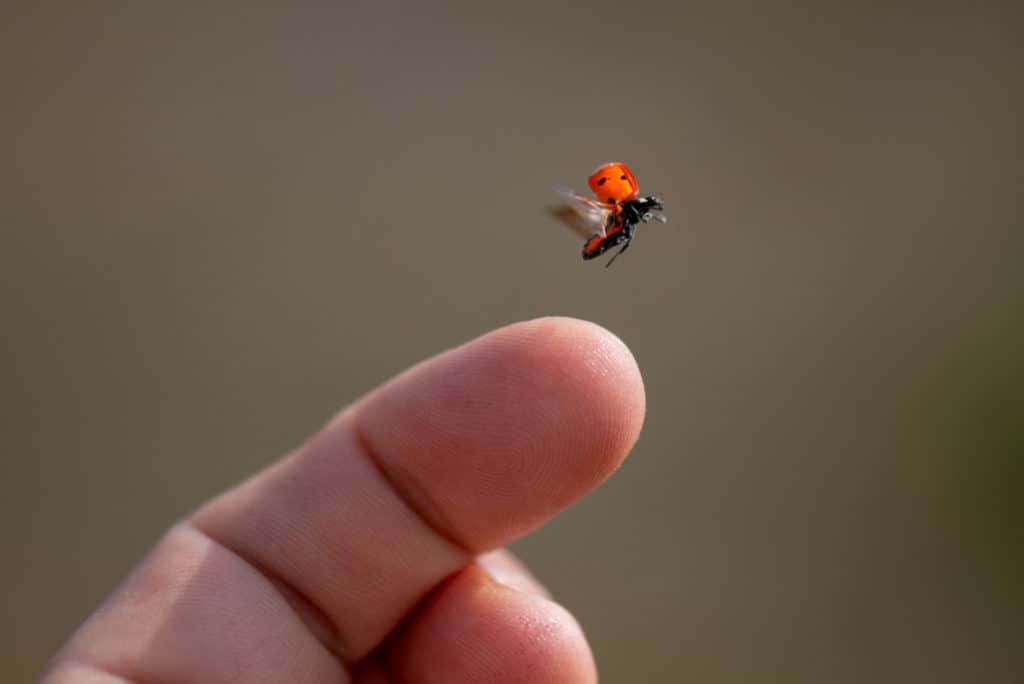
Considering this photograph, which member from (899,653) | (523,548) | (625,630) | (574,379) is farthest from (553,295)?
(574,379)

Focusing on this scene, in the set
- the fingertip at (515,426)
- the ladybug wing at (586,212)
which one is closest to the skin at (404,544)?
the fingertip at (515,426)

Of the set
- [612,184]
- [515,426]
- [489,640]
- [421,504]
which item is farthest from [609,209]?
[489,640]

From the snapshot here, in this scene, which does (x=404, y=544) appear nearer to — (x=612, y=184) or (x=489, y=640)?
(x=489, y=640)

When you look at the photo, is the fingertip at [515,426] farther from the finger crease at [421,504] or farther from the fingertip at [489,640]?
the fingertip at [489,640]

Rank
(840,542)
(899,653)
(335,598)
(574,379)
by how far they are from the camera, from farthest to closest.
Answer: (840,542)
(899,653)
(335,598)
(574,379)

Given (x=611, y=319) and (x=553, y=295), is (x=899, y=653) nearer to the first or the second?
(x=611, y=319)

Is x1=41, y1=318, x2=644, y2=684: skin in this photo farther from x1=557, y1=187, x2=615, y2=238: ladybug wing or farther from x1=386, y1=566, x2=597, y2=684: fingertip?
x1=557, y1=187, x2=615, y2=238: ladybug wing

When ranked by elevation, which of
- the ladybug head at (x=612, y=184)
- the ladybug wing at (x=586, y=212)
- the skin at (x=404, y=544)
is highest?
the ladybug head at (x=612, y=184)
